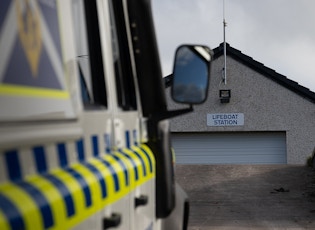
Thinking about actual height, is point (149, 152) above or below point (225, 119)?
above

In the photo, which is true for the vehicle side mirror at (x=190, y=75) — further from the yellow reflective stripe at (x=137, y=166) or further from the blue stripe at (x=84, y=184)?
the blue stripe at (x=84, y=184)

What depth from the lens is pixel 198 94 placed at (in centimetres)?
259

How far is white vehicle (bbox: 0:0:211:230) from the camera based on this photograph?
4.48ft

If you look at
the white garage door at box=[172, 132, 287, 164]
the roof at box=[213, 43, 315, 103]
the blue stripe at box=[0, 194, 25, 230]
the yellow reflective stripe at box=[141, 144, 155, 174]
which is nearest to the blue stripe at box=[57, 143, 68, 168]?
the blue stripe at box=[0, 194, 25, 230]

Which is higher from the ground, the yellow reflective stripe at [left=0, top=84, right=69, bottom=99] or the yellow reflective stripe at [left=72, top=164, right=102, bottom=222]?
the yellow reflective stripe at [left=0, top=84, right=69, bottom=99]

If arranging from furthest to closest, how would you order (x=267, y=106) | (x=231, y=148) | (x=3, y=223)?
→ 1. (x=231, y=148)
2. (x=267, y=106)
3. (x=3, y=223)

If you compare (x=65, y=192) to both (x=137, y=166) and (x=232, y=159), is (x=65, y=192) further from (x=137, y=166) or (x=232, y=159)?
(x=232, y=159)

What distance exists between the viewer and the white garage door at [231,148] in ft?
65.9

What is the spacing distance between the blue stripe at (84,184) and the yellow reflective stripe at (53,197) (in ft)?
0.52

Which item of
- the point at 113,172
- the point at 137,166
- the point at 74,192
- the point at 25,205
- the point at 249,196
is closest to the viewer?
the point at 25,205

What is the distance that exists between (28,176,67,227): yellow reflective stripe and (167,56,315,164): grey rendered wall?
18.3m

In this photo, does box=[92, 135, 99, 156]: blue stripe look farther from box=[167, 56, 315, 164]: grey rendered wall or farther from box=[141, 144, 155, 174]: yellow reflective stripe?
box=[167, 56, 315, 164]: grey rendered wall

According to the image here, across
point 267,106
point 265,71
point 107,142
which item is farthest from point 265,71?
point 107,142

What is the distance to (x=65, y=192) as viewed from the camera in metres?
1.49
